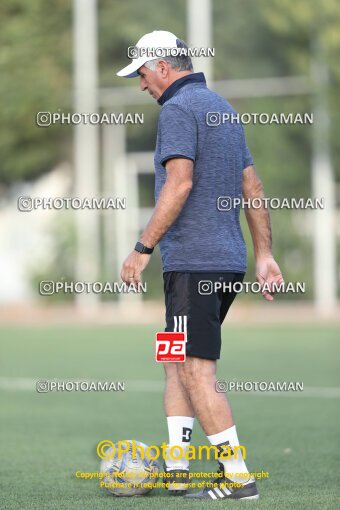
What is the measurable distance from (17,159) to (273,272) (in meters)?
22.9

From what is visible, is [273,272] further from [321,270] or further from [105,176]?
[105,176]

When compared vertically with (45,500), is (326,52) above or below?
above

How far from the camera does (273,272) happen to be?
6.29 metres

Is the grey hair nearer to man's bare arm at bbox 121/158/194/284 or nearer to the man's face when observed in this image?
the man's face

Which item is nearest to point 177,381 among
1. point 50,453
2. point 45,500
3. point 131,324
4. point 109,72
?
point 45,500

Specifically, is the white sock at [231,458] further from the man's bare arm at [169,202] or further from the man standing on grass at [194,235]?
the man's bare arm at [169,202]

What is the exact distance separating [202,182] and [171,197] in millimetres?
269

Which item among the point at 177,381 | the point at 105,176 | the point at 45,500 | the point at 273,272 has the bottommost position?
the point at 45,500

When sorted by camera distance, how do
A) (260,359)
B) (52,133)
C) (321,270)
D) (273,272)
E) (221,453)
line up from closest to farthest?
(221,453), (273,272), (260,359), (321,270), (52,133)

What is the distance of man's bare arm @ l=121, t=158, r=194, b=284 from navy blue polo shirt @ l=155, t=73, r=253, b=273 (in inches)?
3.0

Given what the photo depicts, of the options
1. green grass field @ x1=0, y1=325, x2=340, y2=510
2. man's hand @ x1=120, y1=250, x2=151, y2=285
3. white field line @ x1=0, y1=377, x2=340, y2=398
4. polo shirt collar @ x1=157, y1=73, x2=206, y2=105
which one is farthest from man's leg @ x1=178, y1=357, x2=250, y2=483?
white field line @ x1=0, y1=377, x2=340, y2=398

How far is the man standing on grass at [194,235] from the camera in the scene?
586 centimetres

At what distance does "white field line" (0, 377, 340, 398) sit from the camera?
11.2 m

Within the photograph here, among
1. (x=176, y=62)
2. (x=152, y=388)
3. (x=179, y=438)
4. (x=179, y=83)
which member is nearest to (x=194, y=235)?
(x=179, y=83)
